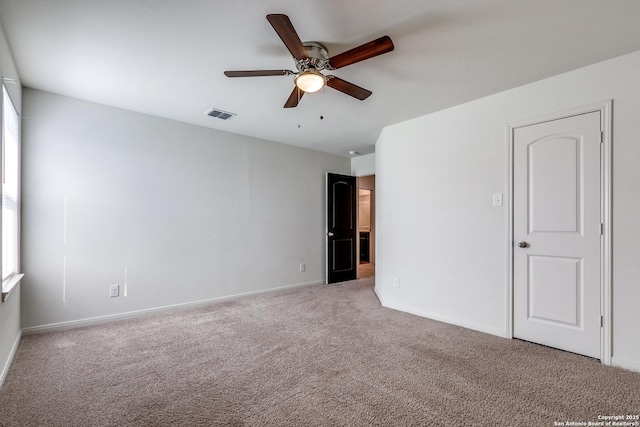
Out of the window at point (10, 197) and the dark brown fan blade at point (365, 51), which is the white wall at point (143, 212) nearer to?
the window at point (10, 197)

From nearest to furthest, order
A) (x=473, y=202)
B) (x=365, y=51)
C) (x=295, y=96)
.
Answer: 1. (x=365, y=51)
2. (x=295, y=96)
3. (x=473, y=202)

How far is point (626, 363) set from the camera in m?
2.19

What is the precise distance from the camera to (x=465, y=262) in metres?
3.11

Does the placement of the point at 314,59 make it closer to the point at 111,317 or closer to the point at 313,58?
the point at 313,58

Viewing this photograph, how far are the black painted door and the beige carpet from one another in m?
2.21

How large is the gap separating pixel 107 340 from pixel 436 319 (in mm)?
3314

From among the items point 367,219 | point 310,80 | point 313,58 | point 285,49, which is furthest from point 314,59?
point 367,219

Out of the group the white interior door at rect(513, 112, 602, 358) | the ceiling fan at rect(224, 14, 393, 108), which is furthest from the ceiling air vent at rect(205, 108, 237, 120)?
the white interior door at rect(513, 112, 602, 358)

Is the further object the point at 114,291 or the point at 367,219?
the point at 367,219

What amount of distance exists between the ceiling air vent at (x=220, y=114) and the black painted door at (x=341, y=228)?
7.14 ft

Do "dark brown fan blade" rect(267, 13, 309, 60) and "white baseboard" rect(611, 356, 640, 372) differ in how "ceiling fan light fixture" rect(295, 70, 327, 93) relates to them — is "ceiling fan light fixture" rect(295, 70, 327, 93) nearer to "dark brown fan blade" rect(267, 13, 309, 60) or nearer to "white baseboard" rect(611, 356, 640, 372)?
"dark brown fan blade" rect(267, 13, 309, 60)

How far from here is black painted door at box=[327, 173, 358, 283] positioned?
5305 millimetres

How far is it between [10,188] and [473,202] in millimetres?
4241

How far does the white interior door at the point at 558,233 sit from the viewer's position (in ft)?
7.79
